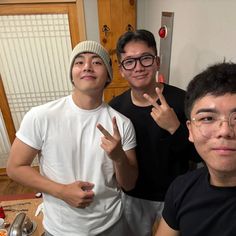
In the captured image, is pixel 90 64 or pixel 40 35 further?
pixel 40 35

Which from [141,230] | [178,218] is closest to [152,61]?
[178,218]

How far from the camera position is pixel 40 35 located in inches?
104

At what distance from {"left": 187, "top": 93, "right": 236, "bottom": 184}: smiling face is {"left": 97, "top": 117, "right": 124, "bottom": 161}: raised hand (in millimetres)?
356

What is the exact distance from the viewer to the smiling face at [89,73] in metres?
1.07

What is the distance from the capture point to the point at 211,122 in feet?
2.33

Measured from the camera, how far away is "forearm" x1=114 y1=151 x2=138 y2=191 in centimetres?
105

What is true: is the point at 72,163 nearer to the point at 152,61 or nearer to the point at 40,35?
the point at 152,61

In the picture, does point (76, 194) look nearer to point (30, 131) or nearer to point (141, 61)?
point (30, 131)

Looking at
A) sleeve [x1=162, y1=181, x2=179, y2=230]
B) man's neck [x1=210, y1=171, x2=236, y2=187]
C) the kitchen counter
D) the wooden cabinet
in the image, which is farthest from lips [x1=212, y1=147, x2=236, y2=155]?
the wooden cabinet

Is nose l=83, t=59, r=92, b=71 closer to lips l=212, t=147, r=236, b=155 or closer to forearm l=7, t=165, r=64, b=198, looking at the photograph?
forearm l=7, t=165, r=64, b=198

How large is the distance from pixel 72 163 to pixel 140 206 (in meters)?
0.74

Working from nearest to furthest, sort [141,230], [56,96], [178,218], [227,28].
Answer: [178,218] → [227,28] → [141,230] → [56,96]

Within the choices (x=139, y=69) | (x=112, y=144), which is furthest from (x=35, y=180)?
(x=139, y=69)

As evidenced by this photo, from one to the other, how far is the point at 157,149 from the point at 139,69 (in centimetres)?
48
